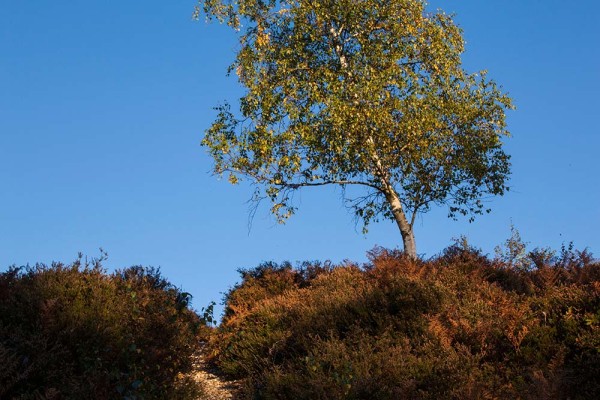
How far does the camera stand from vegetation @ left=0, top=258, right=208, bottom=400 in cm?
838

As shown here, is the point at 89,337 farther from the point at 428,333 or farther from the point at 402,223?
the point at 402,223

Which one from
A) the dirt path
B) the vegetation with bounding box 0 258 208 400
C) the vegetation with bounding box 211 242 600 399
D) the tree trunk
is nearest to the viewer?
the vegetation with bounding box 0 258 208 400

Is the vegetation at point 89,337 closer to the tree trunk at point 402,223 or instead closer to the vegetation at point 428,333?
the vegetation at point 428,333

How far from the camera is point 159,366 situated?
31.3ft

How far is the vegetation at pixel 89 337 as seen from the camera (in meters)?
8.38

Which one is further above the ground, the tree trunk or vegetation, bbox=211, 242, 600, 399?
the tree trunk

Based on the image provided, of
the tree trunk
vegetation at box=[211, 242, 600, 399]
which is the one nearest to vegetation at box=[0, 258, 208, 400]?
vegetation at box=[211, 242, 600, 399]

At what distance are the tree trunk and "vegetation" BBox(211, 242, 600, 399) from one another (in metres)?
6.22

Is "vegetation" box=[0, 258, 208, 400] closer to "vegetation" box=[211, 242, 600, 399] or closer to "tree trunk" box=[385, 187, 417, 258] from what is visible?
"vegetation" box=[211, 242, 600, 399]

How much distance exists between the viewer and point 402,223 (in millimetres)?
20672

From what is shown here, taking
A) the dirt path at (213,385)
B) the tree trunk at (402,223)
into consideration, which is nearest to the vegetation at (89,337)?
the dirt path at (213,385)

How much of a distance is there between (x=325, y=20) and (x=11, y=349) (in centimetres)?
1655

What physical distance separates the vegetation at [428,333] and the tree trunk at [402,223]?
622 cm

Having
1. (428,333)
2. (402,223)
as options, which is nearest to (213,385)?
(428,333)
